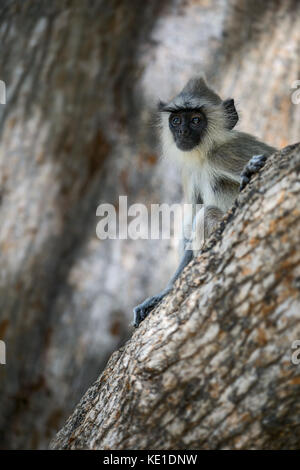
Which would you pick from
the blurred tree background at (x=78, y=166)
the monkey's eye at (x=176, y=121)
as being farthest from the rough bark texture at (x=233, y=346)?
the blurred tree background at (x=78, y=166)

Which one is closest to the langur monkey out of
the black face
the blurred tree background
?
the black face

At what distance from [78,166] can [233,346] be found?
496 centimetres

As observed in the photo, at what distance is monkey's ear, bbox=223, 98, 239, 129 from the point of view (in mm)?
4166

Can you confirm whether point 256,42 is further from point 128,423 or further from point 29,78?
point 128,423

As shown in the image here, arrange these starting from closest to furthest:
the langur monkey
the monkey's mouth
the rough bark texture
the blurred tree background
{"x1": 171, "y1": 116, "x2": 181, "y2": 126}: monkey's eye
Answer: the rough bark texture < the langur monkey < the monkey's mouth < {"x1": 171, "y1": 116, "x2": 181, "y2": 126}: monkey's eye < the blurred tree background

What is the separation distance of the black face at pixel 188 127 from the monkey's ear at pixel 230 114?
0.17m

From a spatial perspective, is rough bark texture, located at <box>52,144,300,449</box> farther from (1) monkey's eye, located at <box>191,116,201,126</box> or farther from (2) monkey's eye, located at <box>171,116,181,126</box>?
(2) monkey's eye, located at <box>171,116,181,126</box>

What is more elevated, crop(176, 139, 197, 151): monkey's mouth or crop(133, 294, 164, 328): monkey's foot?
crop(176, 139, 197, 151): monkey's mouth

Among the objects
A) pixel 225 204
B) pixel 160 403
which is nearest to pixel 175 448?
pixel 160 403

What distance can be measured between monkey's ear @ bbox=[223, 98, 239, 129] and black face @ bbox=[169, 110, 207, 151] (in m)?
0.17

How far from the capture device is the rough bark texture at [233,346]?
204cm

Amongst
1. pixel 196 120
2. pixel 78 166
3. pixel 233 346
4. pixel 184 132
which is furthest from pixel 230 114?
pixel 78 166

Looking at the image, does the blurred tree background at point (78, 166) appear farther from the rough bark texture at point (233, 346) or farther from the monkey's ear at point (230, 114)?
the rough bark texture at point (233, 346)

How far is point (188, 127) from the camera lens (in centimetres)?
430
